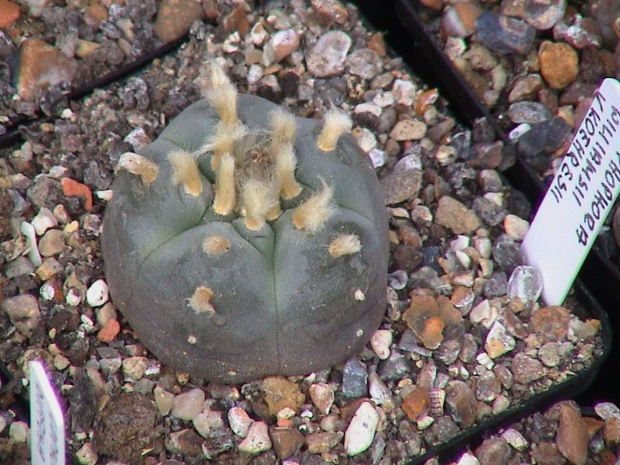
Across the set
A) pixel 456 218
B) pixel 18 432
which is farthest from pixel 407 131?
pixel 18 432

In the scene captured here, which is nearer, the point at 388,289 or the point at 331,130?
the point at 331,130

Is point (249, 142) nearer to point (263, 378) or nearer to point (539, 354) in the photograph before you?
point (263, 378)

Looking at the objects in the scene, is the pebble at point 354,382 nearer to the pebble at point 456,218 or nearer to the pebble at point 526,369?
the pebble at point 526,369

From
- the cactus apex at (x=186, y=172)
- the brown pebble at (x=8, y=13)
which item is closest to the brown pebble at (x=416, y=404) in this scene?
the cactus apex at (x=186, y=172)

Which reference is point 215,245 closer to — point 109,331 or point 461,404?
point 109,331

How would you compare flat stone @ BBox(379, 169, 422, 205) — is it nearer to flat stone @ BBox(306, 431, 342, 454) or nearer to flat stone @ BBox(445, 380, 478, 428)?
flat stone @ BBox(445, 380, 478, 428)
